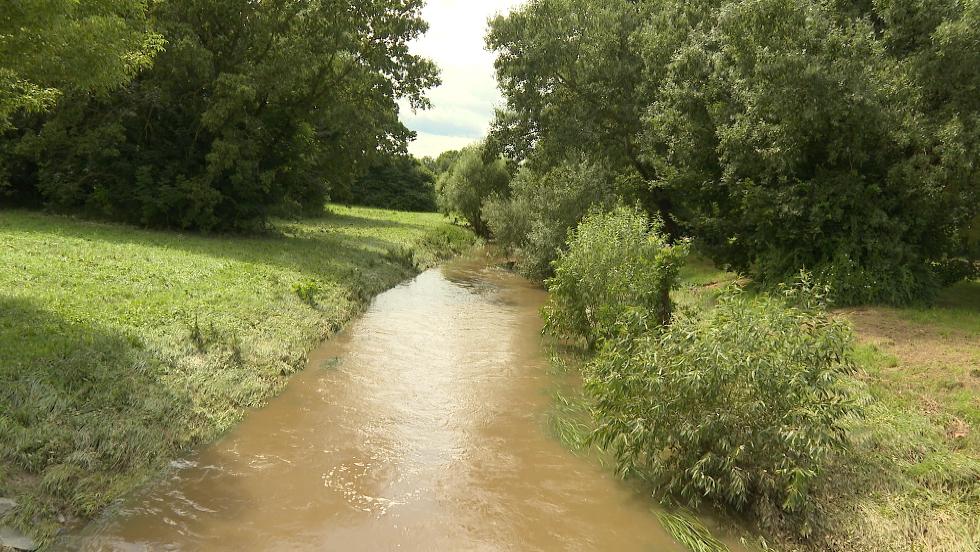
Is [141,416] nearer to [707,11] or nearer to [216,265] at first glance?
[216,265]

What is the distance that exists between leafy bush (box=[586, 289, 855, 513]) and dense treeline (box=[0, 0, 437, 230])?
19143 millimetres

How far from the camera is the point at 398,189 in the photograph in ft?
243

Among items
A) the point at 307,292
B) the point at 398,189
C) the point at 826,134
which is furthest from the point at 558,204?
the point at 398,189

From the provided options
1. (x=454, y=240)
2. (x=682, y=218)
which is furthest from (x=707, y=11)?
(x=454, y=240)

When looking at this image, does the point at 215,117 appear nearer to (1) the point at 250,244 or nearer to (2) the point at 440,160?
(1) the point at 250,244

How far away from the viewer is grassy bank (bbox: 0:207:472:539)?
6.04m

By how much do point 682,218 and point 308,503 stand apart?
21.5 metres

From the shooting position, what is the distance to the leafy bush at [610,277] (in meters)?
12.0

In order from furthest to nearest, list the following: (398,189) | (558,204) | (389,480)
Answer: (398,189)
(558,204)
(389,480)

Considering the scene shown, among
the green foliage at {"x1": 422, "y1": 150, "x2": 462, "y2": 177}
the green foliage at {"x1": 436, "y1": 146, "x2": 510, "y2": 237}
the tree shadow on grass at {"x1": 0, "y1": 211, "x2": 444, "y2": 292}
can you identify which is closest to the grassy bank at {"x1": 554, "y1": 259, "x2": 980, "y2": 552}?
the tree shadow on grass at {"x1": 0, "y1": 211, "x2": 444, "y2": 292}

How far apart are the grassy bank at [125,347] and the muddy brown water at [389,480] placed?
0.46m

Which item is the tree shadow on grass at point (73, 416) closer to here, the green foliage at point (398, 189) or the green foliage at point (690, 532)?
the green foliage at point (690, 532)

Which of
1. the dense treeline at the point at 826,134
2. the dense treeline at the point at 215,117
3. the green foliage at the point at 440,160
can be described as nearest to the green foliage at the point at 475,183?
the dense treeline at the point at 215,117

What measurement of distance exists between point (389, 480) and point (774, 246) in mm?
12540
